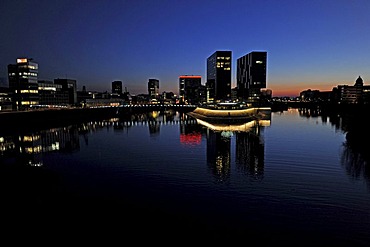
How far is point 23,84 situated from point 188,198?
112 metres

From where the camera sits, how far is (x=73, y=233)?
14.3m

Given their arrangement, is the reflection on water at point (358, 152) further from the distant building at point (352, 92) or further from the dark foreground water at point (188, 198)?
the distant building at point (352, 92)

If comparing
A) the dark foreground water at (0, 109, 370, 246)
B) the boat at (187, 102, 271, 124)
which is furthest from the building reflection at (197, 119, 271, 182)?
the boat at (187, 102, 271, 124)

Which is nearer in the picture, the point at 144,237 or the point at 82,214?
the point at 144,237

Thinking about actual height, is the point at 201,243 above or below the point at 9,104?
below

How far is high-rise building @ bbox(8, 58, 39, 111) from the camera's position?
104500mm

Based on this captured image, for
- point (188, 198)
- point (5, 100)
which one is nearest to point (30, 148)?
point (188, 198)

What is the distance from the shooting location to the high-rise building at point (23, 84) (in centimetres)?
10450

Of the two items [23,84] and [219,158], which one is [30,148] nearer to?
[219,158]

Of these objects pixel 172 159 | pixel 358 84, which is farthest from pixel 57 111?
pixel 358 84

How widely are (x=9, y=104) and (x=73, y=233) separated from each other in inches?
3906

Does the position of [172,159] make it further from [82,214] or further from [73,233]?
[73,233]

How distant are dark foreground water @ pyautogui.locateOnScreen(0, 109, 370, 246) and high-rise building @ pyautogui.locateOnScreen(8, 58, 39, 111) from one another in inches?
3157

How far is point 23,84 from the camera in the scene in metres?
106
